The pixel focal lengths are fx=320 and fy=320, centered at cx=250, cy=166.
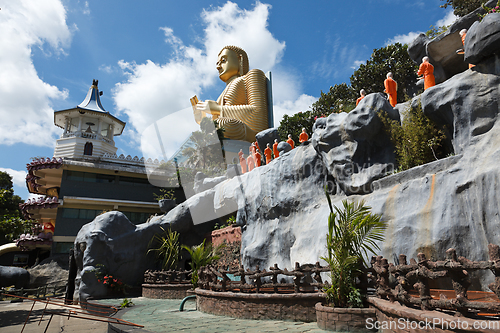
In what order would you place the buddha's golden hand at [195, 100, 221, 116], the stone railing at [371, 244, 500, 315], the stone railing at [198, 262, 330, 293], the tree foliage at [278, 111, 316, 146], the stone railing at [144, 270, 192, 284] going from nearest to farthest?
the stone railing at [371, 244, 500, 315]
the stone railing at [198, 262, 330, 293]
the stone railing at [144, 270, 192, 284]
the tree foliage at [278, 111, 316, 146]
the buddha's golden hand at [195, 100, 221, 116]

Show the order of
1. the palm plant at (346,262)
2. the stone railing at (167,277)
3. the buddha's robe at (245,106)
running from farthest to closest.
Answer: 1. the buddha's robe at (245,106)
2. the stone railing at (167,277)
3. the palm plant at (346,262)

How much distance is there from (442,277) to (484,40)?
6347mm

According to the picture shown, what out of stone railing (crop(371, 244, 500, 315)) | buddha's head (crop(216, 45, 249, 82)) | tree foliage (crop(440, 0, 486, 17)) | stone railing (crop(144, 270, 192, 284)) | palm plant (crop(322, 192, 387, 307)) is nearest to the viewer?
stone railing (crop(371, 244, 500, 315))

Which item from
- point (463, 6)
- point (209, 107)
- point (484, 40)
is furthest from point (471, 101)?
point (209, 107)

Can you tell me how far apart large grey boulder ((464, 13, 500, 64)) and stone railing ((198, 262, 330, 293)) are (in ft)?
20.1

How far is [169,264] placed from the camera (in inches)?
631

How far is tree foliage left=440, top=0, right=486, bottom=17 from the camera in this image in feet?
48.3

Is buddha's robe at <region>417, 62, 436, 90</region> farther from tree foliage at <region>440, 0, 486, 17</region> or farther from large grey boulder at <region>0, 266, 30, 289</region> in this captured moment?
large grey boulder at <region>0, 266, 30, 289</region>

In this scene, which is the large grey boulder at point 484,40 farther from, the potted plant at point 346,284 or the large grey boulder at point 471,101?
the potted plant at point 346,284

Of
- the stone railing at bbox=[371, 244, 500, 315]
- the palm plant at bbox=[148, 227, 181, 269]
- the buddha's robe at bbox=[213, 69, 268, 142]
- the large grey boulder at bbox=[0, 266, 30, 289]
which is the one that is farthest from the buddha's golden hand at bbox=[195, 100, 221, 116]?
the stone railing at bbox=[371, 244, 500, 315]

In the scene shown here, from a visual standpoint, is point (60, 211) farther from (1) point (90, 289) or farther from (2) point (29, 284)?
(1) point (90, 289)

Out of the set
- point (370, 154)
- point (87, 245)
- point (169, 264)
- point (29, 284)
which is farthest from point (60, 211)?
point (370, 154)

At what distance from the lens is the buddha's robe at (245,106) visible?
2611 centimetres

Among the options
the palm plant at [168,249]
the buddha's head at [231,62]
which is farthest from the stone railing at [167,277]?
the buddha's head at [231,62]
